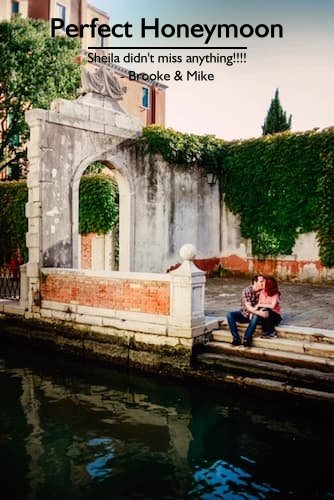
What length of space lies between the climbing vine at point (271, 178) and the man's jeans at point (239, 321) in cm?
584

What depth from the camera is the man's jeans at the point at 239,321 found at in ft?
19.9

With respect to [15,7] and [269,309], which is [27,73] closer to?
[15,7]

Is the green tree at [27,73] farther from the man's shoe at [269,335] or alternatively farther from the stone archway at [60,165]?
the man's shoe at [269,335]

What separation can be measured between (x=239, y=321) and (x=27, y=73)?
1324 cm

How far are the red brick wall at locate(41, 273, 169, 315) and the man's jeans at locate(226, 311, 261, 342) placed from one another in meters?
0.90

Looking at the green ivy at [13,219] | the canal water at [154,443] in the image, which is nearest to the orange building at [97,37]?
the green ivy at [13,219]

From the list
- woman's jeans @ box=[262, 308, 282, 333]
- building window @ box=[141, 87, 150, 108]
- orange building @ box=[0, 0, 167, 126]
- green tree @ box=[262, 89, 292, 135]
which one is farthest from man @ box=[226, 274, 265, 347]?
building window @ box=[141, 87, 150, 108]

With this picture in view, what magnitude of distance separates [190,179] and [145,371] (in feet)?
24.3

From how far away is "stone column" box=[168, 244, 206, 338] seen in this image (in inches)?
246

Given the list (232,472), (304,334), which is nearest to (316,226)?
(304,334)

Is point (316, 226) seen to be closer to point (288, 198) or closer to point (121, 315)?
point (288, 198)

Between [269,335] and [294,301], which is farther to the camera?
[294,301]

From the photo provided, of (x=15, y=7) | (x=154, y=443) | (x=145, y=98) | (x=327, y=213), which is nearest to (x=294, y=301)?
(x=327, y=213)

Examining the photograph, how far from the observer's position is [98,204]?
12.6 metres
